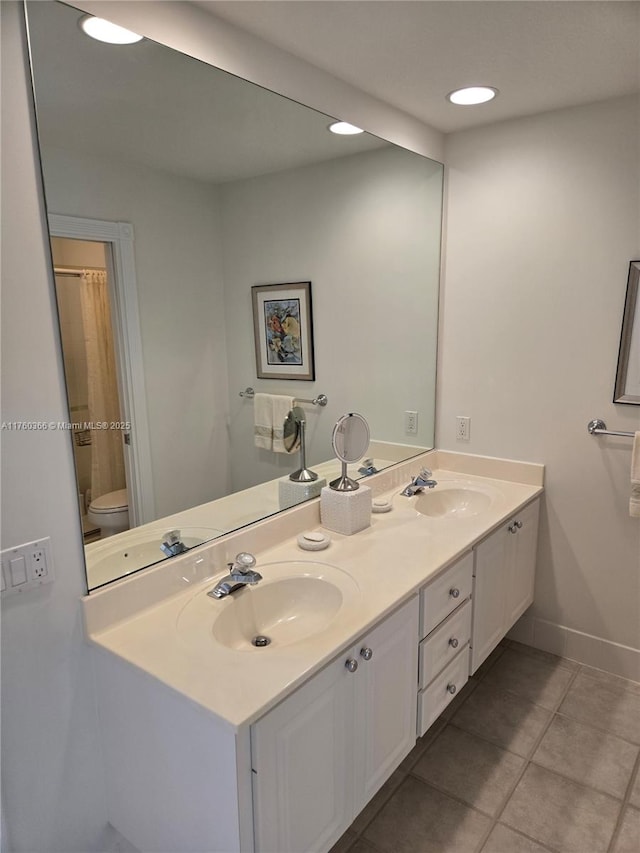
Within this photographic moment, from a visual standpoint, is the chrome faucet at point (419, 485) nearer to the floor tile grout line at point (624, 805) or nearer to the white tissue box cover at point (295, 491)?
the white tissue box cover at point (295, 491)

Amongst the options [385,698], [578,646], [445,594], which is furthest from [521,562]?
[385,698]

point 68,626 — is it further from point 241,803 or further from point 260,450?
Answer: point 260,450

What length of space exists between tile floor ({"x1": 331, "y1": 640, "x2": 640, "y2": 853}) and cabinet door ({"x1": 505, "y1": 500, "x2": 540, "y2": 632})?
331mm

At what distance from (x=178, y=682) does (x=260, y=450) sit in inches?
35.5

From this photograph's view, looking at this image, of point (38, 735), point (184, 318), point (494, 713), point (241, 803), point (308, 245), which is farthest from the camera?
point (494, 713)

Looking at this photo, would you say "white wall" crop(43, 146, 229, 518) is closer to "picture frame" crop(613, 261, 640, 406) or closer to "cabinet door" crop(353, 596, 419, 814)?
"cabinet door" crop(353, 596, 419, 814)

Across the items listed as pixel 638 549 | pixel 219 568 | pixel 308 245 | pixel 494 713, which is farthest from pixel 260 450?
pixel 638 549

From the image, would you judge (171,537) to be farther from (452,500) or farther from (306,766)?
(452,500)

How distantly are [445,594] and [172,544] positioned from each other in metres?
0.87

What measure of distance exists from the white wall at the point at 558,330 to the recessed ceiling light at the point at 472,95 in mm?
315

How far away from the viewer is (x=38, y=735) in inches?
52.8

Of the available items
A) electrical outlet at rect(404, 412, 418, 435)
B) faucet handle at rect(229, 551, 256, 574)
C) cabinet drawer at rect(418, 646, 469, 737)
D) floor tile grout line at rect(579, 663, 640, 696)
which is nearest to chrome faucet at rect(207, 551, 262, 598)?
faucet handle at rect(229, 551, 256, 574)

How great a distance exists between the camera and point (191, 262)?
1.66 metres

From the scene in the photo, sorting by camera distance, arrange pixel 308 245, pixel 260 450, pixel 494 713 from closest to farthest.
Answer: pixel 260 450 → pixel 308 245 → pixel 494 713
